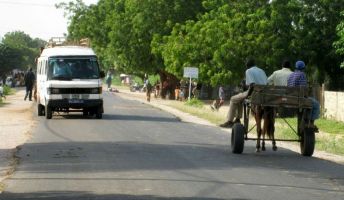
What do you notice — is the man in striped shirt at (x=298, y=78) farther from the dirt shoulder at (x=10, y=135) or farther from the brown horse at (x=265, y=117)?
the dirt shoulder at (x=10, y=135)

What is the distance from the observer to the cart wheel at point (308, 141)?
52.0 ft

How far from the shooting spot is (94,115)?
3116 cm

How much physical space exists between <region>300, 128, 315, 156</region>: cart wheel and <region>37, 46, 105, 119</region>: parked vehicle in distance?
13451 mm

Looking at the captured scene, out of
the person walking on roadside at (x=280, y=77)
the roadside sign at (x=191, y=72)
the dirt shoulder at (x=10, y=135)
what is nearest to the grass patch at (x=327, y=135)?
the person walking on roadside at (x=280, y=77)

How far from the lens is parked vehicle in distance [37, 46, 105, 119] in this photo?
Answer: 2817 centimetres

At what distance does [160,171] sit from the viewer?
42.7ft

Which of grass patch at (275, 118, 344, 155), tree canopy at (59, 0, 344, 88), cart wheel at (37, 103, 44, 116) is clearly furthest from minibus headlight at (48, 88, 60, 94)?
tree canopy at (59, 0, 344, 88)

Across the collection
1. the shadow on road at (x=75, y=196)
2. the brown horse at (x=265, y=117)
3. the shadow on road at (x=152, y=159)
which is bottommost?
the shadow on road at (x=152, y=159)

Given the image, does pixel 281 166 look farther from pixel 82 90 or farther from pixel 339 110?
pixel 339 110

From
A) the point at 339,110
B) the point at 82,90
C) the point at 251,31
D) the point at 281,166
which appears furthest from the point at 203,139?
the point at 251,31

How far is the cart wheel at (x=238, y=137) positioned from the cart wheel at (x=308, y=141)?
4.23 ft

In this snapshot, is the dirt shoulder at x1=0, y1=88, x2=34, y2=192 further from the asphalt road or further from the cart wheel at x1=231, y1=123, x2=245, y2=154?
the cart wheel at x1=231, y1=123, x2=245, y2=154

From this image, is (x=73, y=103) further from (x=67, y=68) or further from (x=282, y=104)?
(x=282, y=104)

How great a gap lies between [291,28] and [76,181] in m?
33.2
